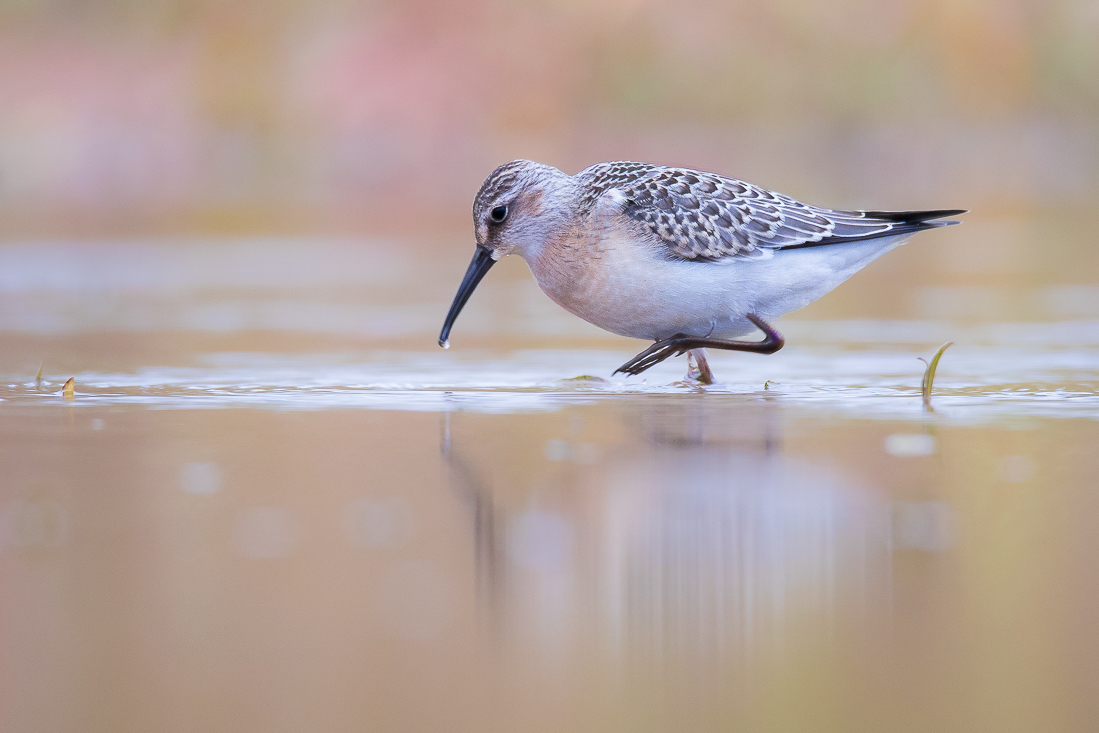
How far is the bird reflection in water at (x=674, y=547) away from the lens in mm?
3309

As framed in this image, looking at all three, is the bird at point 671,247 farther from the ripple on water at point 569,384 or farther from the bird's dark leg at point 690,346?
the ripple on water at point 569,384

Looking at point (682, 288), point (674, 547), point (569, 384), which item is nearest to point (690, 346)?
point (682, 288)

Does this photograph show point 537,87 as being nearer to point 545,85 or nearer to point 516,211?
point 545,85

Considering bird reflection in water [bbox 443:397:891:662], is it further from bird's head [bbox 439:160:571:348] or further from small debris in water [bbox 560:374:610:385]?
bird's head [bbox 439:160:571:348]

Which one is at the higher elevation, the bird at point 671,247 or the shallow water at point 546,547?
the bird at point 671,247

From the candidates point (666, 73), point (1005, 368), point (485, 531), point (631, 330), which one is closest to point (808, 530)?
point (485, 531)

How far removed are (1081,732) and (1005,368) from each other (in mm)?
4436

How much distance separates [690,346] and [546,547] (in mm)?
2923

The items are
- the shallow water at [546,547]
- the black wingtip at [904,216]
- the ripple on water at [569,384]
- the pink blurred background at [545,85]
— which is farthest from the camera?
the pink blurred background at [545,85]

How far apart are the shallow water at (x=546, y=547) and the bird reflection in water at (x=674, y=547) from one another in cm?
1

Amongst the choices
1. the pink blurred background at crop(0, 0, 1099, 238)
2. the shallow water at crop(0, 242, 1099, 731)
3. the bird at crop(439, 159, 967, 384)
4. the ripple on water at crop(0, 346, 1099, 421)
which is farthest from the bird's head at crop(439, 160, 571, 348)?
the pink blurred background at crop(0, 0, 1099, 238)

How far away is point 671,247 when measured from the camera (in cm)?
659

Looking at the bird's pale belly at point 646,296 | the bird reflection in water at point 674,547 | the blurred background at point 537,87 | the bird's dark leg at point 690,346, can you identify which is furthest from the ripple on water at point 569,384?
the blurred background at point 537,87

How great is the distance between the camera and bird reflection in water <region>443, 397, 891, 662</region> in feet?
10.9
